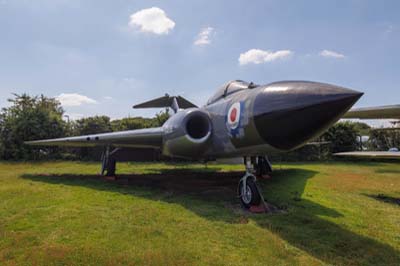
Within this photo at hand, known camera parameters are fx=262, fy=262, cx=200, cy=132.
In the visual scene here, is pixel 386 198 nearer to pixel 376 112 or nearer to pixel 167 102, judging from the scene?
pixel 376 112

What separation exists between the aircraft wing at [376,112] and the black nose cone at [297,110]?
249cm

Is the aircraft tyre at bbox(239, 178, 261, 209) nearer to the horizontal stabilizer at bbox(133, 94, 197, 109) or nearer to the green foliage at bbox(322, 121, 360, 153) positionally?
the horizontal stabilizer at bbox(133, 94, 197, 109)

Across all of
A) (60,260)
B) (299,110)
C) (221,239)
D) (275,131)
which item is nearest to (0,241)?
(60,260)

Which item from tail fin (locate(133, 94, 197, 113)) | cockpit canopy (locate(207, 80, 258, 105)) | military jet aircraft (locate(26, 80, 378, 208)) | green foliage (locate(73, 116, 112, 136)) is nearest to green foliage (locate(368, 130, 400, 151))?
tail fin (locate(133, 94, 197, 113))

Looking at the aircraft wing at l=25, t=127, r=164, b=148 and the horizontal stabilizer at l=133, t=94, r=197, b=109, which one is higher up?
the horizontal stabilizer at l=133, t=94, r=197, b=109

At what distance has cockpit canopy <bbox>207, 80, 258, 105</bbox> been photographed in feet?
20.4

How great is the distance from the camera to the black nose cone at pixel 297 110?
3516 millimetres

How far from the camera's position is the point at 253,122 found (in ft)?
15.1

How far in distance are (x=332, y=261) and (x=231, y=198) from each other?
3.56 meters

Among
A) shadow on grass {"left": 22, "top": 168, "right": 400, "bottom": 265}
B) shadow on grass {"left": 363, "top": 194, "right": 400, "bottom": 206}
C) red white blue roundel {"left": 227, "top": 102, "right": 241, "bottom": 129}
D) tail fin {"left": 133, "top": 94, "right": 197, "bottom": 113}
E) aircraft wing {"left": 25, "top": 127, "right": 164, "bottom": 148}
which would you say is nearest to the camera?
shadow on grass {"left": 22, "top": 168, "right": 400, "bottom": 265}

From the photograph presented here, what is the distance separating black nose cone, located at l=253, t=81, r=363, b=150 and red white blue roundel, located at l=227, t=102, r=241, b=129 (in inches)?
26.8

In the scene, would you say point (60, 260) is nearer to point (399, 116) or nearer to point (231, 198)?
point (231, 198)

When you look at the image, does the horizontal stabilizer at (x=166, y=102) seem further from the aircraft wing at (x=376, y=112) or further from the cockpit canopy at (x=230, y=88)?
the aircraft wing at (x=376, y=112)

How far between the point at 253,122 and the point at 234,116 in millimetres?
801
